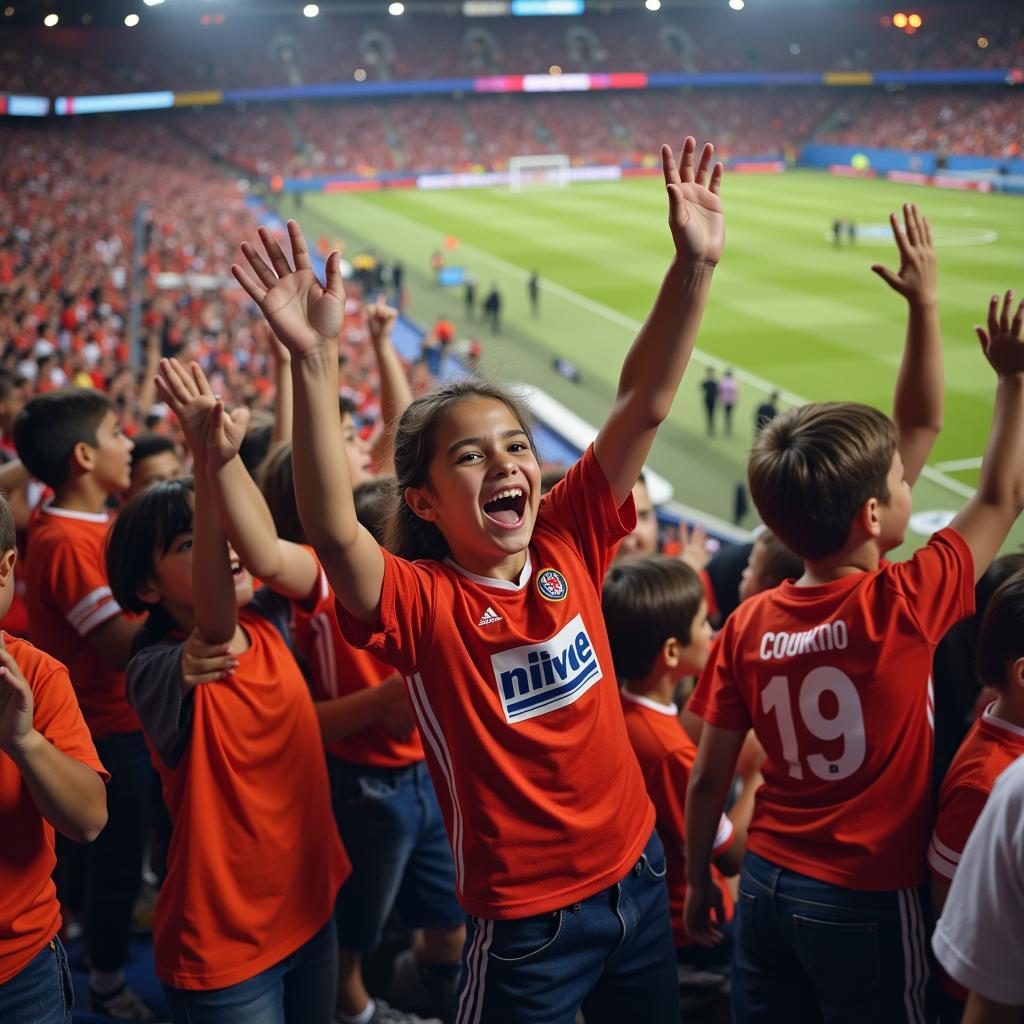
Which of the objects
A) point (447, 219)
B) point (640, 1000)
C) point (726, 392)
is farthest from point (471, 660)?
point (447, 219)

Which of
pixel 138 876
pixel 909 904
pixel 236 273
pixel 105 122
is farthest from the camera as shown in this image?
pixel 105 122

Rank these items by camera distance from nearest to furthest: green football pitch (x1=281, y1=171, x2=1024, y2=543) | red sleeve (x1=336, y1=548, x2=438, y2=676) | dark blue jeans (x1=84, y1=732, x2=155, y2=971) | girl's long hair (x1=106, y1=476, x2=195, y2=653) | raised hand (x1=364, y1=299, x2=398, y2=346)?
red sleeve (x1=336, y1=548, x2=438, y2=676) < girl's long hair (x1=106, y1=476, x2=195, y2=653) < dark blue jeans (x1=84, y1=732, x2=155, y2=971) < raised hand (x1=364, y1=299, x2=398, y2=346) < green football pitch (x1=281, y1=171, x2=1024, y2=543)

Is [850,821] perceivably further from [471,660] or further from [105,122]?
[105,122]

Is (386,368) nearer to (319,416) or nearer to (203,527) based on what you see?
(203,527)

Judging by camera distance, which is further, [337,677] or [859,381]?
[859,381]

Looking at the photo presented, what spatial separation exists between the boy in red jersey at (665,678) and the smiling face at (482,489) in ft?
2.42

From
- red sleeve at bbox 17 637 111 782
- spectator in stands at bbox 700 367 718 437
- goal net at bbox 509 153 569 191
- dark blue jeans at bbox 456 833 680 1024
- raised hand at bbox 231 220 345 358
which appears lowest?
spectator in stands at bbox 700 367 718 437

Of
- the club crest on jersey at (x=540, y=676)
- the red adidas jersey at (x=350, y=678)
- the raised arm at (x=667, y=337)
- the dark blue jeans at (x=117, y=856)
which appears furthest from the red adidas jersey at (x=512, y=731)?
the dark blue jeans at (x=117, y=856)

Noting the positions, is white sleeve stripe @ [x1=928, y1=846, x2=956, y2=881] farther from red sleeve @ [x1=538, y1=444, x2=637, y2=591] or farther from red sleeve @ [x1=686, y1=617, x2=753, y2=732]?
red sleeve @ [x1=538, y1=444, x2=637, y2=591]

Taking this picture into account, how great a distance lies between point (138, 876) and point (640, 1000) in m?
2.02

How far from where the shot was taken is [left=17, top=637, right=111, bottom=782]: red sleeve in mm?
2256

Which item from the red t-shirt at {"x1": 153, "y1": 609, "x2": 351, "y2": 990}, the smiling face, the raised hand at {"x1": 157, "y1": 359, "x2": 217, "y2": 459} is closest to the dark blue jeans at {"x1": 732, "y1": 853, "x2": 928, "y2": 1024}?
the smiling face

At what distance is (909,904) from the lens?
235 centimetres

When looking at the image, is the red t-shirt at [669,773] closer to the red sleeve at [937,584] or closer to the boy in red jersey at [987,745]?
the boy in red jersey at [987,745]
